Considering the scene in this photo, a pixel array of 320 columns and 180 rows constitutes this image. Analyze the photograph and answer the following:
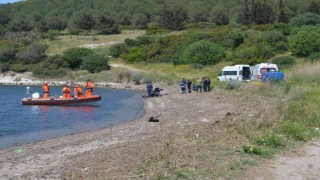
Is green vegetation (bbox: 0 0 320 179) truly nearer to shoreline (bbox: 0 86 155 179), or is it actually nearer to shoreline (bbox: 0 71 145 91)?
shoreline (bbox: 0 71 145 91)

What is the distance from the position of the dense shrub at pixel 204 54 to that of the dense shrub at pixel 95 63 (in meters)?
10.5

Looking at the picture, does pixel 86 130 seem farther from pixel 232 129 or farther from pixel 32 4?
pixel 32 4

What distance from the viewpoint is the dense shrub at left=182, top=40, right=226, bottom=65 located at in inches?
2191

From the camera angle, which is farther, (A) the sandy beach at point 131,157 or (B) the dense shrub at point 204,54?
(B) the dense shrub at point 204,54

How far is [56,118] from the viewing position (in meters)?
26.6

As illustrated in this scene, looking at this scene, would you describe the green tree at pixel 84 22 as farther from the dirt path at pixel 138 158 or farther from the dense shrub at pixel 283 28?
the dirt path at pixel 138 158

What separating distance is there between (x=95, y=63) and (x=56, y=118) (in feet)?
112

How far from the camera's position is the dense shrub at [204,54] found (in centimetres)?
5566

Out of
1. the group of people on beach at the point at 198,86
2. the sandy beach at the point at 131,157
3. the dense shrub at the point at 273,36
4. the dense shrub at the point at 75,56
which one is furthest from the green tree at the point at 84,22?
the sandy beach at the point at 131,157

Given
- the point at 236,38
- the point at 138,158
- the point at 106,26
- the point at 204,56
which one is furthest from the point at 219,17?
the point at 138,158

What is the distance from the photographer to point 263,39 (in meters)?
62.9

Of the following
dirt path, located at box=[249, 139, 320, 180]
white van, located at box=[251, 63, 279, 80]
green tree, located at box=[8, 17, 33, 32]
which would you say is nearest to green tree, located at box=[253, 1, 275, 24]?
white van, located at box=[251, 63, 279, 80]

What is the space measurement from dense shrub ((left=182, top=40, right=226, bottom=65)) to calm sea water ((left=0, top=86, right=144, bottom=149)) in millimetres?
20473

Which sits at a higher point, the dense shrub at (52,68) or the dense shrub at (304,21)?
the dense shrub at (304,21)
